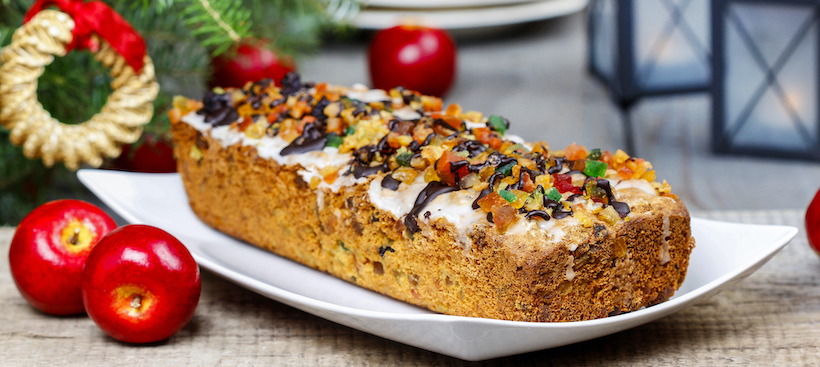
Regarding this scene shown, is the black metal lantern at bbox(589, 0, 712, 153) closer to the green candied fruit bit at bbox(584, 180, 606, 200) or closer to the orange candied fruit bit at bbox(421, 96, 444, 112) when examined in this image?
the orange candied fruit bit at bbox(421, 96, 444, 112)

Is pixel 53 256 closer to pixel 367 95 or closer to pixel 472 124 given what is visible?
pixel 367 95

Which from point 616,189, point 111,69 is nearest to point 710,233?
point 616,189

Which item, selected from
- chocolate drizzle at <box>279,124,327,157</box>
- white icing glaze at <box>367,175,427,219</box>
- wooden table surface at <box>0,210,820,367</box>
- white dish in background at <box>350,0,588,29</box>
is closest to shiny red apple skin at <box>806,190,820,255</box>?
wooden table surface at <box>0,210,820,367</box>

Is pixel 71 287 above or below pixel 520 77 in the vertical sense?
above

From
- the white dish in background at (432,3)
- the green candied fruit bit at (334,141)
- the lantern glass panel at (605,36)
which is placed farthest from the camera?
the white dish in background at (432,3)

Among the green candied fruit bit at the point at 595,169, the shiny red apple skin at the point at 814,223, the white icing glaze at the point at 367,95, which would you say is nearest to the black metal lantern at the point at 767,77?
the shiny red apple skin at the point at 814,223

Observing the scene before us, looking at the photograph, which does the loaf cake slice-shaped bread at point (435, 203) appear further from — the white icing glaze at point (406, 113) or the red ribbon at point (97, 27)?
the red ribbon at point (97, 27)

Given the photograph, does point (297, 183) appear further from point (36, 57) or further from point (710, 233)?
point (710, 233)
